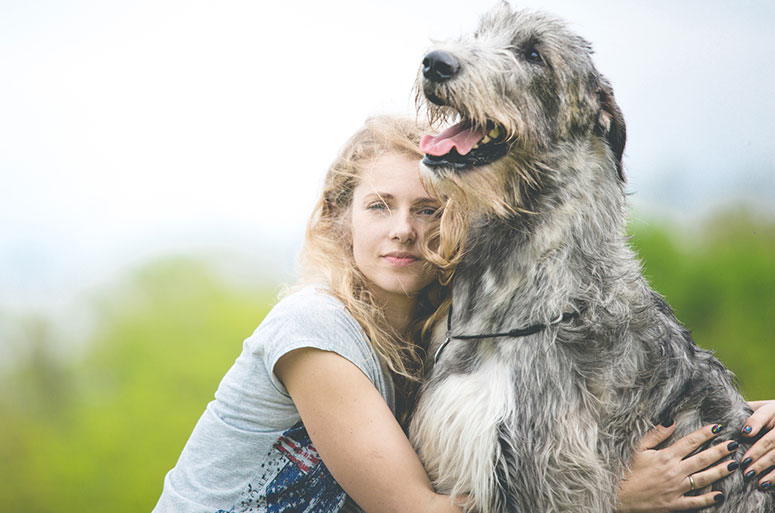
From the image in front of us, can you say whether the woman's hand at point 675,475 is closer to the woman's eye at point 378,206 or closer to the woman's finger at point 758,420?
the woman's finger at point 758,420

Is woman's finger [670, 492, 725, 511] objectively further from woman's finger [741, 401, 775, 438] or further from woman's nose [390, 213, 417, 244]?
woman's nose [390, 213, 417, 244]

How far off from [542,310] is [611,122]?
78 cm

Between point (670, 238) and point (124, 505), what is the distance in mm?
4502

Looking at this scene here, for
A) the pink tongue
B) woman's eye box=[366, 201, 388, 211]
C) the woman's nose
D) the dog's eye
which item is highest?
the dog's eye

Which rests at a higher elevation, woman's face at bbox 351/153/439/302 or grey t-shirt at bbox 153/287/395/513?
woman's face at bbox 351/153/439/302

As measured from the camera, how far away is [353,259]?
9.82 feet

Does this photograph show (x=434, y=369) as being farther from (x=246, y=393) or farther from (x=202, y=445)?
(x=202, y=445)

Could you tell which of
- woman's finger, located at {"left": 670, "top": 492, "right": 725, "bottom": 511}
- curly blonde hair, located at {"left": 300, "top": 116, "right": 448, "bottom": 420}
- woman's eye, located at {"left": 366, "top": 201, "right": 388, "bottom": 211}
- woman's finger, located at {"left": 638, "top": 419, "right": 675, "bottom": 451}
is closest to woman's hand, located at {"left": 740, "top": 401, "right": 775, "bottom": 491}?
woman's finger, located at {"left": 670, "top": 492, "right": 725, "bottom": 511}

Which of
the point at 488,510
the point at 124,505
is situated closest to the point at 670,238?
the point at 488,510

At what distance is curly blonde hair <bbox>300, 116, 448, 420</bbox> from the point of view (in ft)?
9.01

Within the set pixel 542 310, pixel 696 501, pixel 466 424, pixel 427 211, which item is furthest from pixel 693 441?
pixel 427 211

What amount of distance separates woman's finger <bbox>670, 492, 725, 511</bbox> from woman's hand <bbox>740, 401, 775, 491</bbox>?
5.7 inches

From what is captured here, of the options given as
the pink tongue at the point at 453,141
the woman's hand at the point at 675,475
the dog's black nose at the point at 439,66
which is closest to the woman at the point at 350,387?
the woman's hand at the point at 675,475

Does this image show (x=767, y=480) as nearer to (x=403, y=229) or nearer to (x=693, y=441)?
A: (x=693, y=441)
